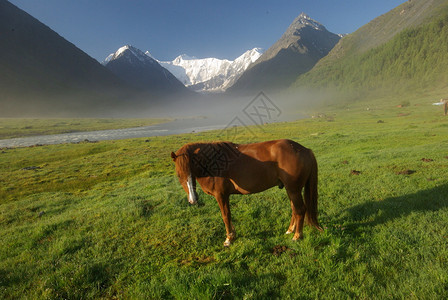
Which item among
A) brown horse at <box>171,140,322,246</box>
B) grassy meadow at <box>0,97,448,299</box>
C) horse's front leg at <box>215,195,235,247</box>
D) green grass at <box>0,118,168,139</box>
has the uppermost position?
green grass at <box>0,118,168,139</box>

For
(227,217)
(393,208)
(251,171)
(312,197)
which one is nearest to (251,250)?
(227,217)

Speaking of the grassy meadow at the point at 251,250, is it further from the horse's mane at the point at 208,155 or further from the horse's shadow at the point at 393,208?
the horse's mane at the point at 208,155

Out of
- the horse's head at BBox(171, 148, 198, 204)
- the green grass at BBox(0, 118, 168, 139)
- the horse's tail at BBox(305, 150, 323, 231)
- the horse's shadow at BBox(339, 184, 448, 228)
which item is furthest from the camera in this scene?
the green grass at BBox(0, 118, 168, 139)

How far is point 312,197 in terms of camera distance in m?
5.88

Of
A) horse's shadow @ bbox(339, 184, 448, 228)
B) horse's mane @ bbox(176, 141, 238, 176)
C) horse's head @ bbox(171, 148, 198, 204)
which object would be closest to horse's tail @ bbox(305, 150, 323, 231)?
horse's shadow @ bbox(339, 184, 448, 228)

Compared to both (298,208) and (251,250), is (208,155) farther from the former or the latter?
(298,208)

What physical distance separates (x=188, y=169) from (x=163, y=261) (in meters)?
2.38

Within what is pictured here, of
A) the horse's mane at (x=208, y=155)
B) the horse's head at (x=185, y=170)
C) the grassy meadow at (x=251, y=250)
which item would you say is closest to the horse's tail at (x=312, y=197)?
the grassy meadow at (x=251, y=250)

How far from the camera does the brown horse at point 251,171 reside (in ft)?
18.1

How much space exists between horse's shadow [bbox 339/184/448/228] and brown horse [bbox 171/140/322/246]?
1.56 meters

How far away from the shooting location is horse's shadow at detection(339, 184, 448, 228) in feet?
20.1

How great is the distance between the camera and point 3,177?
78.1 ft

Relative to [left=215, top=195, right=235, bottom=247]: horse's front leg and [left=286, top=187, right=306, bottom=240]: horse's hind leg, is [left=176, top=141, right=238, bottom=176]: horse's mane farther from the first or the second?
[left=286, top=187, right=306, bottom=240]: horse's hind leg

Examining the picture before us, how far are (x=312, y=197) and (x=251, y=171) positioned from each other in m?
1.94
